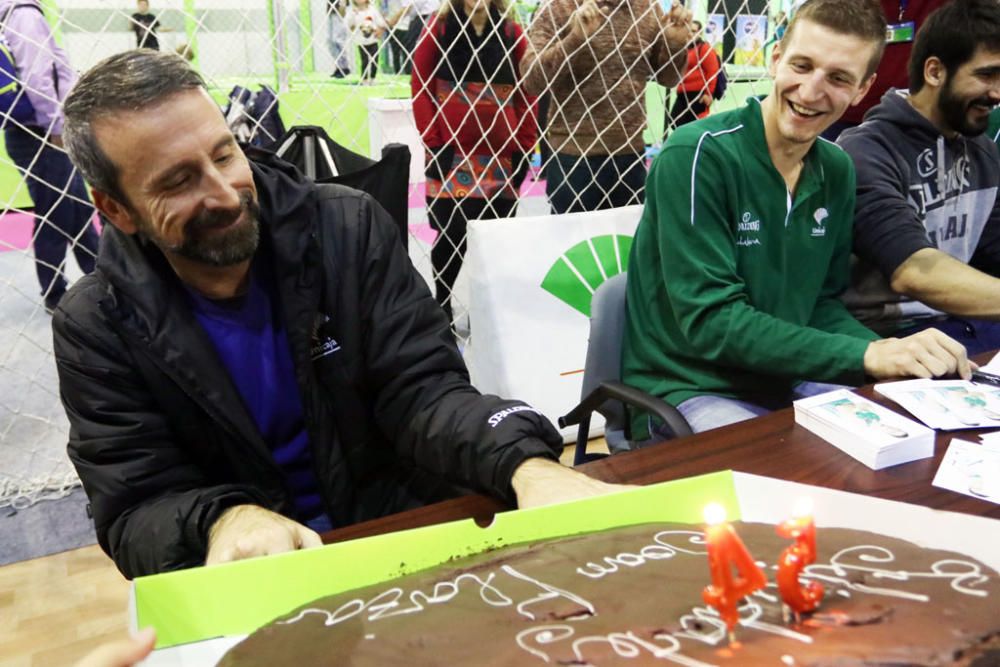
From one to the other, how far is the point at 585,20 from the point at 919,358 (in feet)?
5.47

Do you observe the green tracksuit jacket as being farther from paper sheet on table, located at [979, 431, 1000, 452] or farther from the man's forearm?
paper sheet on table, located at [979, 431, 1000, 452]

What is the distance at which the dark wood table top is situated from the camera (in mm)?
778

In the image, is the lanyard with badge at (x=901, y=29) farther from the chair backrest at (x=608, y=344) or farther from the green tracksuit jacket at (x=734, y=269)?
the chair backrest at (x=608, y=344)

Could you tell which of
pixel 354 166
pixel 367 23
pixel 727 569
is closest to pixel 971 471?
pixel 727 569

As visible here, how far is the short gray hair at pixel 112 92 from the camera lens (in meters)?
0.85

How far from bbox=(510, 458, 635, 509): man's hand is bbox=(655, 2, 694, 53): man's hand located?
6.92ft

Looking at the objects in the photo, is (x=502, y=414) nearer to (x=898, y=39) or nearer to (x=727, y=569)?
(x=727, y=569)

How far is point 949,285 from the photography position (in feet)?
4.69

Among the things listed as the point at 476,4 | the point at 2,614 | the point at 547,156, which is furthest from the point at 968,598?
the point at 547,156

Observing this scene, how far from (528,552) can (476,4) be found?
2146 millimetres

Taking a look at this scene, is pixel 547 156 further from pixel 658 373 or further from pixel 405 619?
pixel 405 619

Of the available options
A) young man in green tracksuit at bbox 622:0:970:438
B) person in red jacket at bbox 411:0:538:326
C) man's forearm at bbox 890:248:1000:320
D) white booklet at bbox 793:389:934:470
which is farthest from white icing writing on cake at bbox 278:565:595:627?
person in red jacket at bbox 411:0:538:326

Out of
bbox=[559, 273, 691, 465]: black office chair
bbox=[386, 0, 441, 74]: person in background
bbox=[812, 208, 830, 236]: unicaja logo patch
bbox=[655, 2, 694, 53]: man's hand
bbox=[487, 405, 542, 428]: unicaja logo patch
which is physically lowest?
bbox=[559, 273, 691, 465]: black office chair

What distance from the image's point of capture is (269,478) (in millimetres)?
986
